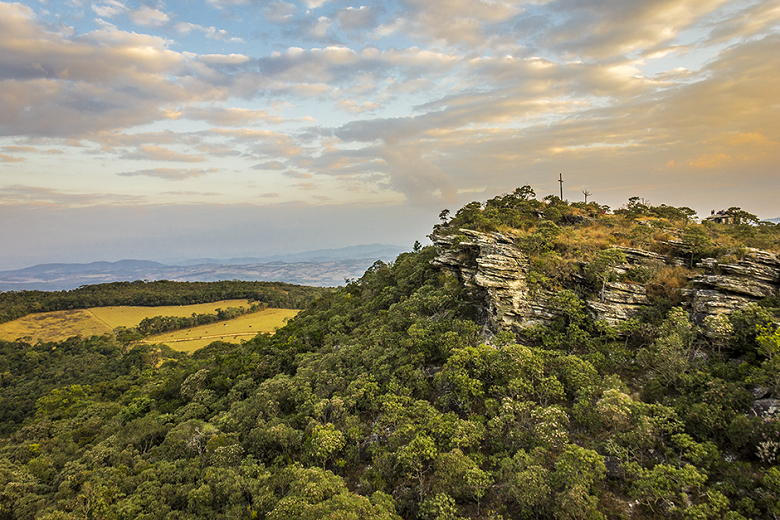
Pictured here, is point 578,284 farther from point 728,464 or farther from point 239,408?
point 239,408

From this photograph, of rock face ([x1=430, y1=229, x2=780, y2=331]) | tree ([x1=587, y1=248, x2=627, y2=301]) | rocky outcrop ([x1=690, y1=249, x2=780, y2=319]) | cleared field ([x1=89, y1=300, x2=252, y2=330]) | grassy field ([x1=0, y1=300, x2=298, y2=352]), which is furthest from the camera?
cleared field ([x1=89, y1=300, x2=252, y2=330])

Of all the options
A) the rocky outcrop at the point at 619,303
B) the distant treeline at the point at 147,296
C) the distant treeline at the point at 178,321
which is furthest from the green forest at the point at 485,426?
the distant treeline at the point at 147,296

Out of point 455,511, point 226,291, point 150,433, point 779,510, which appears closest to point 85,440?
point 150,433

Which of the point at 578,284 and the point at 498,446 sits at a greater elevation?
the point at 578,284

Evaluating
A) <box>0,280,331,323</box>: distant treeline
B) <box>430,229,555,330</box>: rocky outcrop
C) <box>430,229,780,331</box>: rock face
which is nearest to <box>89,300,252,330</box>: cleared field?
<box>0,280,331,323</box>: distant treeline

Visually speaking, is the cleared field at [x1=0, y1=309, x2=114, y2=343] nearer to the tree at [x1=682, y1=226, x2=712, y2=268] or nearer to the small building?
the tree at [x1=682, y1=226, x2=712, y2=268]

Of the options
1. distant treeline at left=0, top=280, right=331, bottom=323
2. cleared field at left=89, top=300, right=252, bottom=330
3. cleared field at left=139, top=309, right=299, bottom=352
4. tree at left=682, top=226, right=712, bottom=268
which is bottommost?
cleared field at left=139, top=309, right=299, bottom=352

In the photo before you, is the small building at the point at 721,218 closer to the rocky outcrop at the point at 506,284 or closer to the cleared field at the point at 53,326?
the rocky outcrop at the point at 506,284
